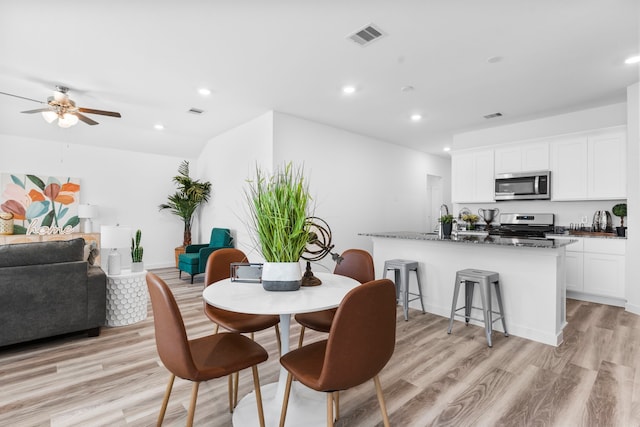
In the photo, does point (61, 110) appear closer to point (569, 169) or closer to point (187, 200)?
point (187, 200)

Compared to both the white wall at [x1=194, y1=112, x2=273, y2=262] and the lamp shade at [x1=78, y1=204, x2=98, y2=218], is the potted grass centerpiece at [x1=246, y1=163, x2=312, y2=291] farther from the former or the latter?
the lamp shade at [x1=78, y1=204, x2=98, y2=218]

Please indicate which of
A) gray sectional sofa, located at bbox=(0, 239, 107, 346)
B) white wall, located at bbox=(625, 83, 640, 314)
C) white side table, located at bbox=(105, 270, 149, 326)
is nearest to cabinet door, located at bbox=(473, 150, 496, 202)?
white wall, located at bbox=(625, 83, 640, 314)

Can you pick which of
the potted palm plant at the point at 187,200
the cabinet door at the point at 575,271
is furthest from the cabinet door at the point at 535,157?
the potted palm plant at the point at 187,200

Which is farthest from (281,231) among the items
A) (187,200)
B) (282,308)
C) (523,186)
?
(187,200)

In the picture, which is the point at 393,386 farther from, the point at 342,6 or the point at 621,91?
the point at 621,91

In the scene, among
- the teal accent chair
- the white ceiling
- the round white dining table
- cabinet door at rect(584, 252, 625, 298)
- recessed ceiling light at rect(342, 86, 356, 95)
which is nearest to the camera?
the round white dining table

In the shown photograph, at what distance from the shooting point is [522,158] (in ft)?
16.1

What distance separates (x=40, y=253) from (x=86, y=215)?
3.23 meters

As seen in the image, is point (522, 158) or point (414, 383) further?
point (522, 158)

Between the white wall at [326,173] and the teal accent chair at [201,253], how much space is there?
0.20m

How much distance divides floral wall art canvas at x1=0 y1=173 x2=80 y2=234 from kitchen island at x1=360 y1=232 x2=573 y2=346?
573 cm

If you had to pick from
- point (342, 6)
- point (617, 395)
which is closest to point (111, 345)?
point (342, 6)

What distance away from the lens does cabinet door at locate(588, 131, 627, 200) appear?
13.3ft

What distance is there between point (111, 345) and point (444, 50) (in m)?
4.01
